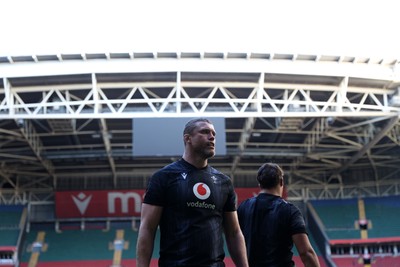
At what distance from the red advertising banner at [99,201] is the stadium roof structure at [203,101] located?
10.4 ft

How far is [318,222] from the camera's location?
32.8 m

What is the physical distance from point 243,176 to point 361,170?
7.58 m

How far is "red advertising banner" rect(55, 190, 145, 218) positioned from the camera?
1261 inches

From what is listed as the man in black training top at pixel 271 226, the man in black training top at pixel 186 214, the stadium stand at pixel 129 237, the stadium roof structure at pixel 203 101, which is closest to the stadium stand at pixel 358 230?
the stadium stand at pixel 129 237

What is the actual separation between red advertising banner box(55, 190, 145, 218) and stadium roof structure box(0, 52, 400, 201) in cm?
323

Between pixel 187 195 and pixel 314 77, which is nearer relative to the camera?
pixel 187 195

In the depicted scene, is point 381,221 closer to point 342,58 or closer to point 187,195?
point 342,58

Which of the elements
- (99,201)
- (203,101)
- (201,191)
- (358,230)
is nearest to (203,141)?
(201,191)

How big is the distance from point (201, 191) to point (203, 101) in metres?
16.6

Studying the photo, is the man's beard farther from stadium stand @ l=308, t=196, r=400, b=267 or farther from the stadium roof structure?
stadium stand @ l=308, t=196, r=400, b=267

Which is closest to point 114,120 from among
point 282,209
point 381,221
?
point 381,221

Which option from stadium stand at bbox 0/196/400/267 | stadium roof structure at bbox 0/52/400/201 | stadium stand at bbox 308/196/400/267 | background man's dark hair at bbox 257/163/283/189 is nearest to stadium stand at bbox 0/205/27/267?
stadium stand at bbox 0/196/400/267

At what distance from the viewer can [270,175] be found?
4.90 metres

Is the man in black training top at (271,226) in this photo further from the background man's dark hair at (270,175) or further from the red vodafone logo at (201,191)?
the red vodafone logo at (201,191)
